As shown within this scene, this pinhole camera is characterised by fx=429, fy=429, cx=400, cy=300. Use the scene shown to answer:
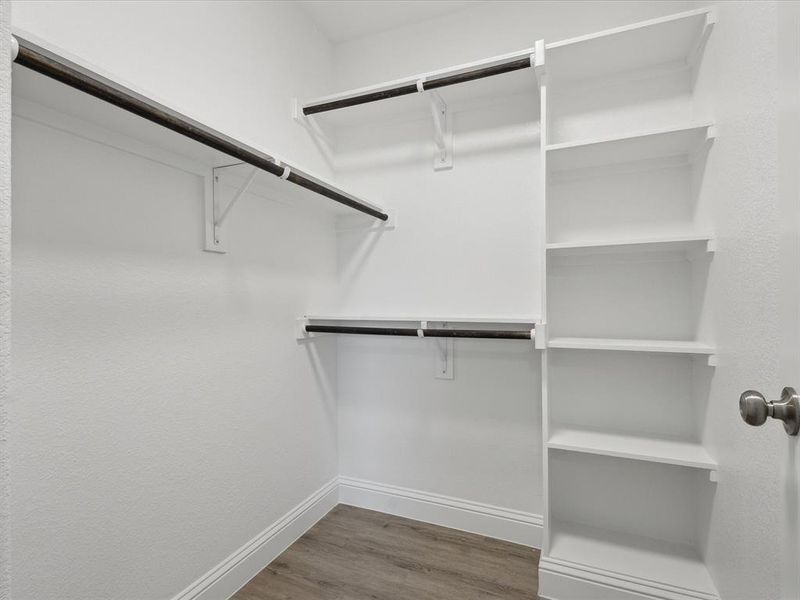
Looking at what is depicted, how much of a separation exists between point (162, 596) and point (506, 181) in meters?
1.97

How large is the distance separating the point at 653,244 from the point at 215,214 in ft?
5.08

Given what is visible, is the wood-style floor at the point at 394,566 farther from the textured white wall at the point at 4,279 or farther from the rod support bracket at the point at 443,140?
the rod support bracket at the point at 443,140

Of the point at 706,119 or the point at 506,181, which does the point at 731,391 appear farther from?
the point at 506,181

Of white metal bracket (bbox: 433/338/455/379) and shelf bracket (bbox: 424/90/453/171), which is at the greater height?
shelf bracket (bbox: 424/90/453/171)

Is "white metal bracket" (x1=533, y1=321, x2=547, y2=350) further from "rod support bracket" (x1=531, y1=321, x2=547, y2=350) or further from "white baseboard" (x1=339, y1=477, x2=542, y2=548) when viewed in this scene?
"white baseboard" (x1=339, y1=477, x2=542, y2=548)

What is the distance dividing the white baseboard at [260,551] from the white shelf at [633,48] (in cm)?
214

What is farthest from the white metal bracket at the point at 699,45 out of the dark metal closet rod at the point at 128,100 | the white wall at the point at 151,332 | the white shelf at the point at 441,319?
the white wall at the point at 151,332

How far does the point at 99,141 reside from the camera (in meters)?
1.15

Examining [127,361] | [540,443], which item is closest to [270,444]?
[127,361]

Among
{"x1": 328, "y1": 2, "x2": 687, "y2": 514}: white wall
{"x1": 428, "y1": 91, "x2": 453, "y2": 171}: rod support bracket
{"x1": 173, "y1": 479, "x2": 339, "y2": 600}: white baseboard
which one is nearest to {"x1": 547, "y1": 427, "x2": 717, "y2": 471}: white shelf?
{"x1": 328, "y1": 2, "x2": 687, "y2": 514}: white wall

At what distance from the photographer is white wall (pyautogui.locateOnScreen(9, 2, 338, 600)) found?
1.03 m

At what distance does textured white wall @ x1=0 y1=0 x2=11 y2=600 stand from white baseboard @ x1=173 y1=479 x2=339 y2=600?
120cm

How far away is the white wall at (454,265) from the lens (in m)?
1.89

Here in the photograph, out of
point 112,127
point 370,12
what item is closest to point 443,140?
point 370,12
